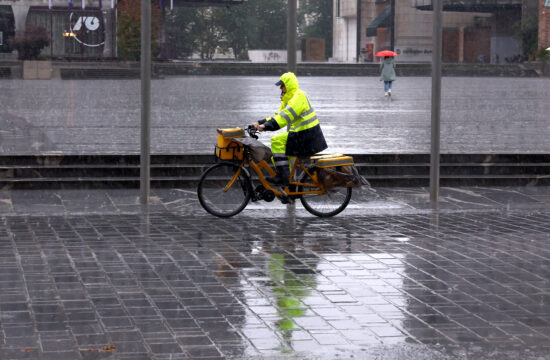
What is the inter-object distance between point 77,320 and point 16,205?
5.30 meters

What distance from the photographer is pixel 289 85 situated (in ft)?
33.5

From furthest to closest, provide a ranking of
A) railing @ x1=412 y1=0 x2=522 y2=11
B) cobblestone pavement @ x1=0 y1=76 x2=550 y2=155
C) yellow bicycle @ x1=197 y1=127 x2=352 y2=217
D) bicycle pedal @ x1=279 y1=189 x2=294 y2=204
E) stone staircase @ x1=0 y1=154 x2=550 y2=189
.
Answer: railing @ x1=412 y1=0 x2=522 y2=11 → cobblestone pavement @ x1=0 y1=76 x2=550 y2=155 → stone staircase @ x1=0 y1=154 x2=550 y2=189 → bicycle pedal @ x1=279 y1=189 x2=294 y2=204 → yellow bicycle @ x1=197 y1=127 x2=352 y2=217

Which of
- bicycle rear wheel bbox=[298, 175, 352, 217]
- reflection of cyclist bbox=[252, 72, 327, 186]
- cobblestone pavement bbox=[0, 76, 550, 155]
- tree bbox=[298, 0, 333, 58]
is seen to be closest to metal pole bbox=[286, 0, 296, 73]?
reflection of cyclist bbox=[252, 72, 327, 186]

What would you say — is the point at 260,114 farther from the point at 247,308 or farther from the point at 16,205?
the point at 247,308

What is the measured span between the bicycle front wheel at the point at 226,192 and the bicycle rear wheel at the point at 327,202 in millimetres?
639

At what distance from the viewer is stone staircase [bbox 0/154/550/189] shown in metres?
12.4

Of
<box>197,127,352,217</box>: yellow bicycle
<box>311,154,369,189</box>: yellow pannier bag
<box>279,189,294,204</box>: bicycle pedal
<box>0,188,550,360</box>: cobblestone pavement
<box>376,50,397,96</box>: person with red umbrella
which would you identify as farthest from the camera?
<box>376,50,397,96</box>: person with red umbrella

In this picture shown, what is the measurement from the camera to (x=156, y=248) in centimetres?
847

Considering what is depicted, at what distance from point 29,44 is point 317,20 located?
116 ft

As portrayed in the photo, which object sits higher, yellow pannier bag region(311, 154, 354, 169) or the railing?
the railing

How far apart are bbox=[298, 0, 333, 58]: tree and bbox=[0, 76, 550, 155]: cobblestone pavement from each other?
158ft

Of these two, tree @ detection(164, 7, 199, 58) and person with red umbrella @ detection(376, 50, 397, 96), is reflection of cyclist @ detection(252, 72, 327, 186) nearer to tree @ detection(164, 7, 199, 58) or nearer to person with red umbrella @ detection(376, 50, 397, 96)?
person with red umbrella @ detection(376, 50, 397, 96)

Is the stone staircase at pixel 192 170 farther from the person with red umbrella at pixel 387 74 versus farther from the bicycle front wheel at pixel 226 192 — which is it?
the person with red umbrella at pixel 387 74

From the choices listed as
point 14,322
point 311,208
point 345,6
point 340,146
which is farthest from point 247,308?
point 345,6
